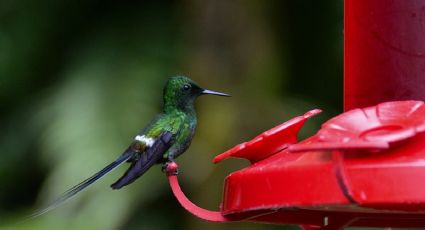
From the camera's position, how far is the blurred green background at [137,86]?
612 cm

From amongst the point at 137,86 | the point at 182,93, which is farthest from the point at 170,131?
the point at 137,86

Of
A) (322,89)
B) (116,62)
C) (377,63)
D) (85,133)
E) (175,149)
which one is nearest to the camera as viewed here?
(377,63)

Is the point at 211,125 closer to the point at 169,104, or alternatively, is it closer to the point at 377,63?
the point at 169,104

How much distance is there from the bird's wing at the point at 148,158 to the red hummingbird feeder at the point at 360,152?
2.73ft

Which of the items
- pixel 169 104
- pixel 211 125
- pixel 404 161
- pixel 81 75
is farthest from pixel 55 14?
pixel 404 161

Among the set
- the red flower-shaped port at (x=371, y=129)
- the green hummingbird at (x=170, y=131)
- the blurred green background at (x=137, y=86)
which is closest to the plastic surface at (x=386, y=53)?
the red flower-shaped port at (x=371, y=129)

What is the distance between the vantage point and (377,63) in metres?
2.46

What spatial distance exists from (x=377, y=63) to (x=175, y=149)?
1344mm

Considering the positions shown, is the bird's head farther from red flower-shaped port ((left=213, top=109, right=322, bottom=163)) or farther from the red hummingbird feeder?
red flower-shaped port ((left=213, top=109, right=322, bottom=163))

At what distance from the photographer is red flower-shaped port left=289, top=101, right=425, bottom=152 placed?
1781mm

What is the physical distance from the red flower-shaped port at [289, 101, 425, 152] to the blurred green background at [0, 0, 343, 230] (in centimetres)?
395

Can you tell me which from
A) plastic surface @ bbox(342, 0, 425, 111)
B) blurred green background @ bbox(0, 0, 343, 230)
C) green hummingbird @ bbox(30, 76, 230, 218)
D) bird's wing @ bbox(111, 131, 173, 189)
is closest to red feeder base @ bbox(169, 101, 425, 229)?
plastic surface @ bbox(342, 0, 425, 111)

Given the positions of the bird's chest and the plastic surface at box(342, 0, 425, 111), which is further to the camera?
the bird's chest

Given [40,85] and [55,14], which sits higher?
[55,14]
